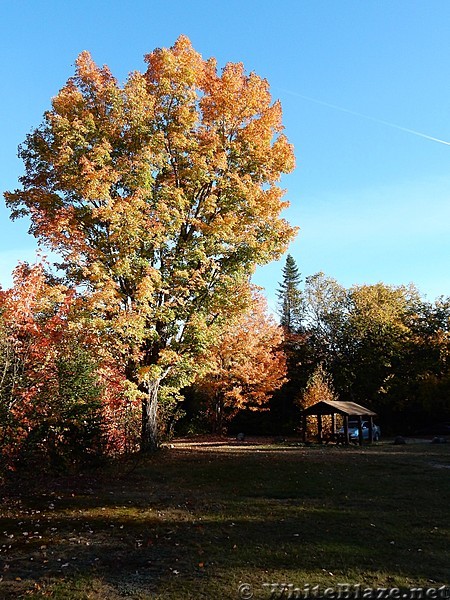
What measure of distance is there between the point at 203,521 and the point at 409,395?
34.1m

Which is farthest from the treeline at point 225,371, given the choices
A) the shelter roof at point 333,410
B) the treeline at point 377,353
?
the shelter roof at point 333,410

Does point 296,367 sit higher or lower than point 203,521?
higher

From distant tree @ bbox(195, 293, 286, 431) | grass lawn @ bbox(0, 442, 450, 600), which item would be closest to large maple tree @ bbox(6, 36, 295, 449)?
grass lawn @ bbox(0, 442, 450, 600)

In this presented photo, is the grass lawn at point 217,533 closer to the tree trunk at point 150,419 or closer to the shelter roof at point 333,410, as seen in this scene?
the tree trunk at point 150,419

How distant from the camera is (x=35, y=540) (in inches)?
275

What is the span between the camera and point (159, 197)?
15.0m

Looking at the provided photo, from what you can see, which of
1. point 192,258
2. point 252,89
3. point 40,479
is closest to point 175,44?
point 252,89

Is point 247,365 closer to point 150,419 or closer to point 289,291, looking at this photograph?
point 150,419

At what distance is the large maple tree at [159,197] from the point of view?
46.2ft

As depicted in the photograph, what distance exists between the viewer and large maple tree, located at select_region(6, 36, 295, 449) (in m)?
14.1

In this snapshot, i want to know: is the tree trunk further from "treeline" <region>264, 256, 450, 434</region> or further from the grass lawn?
"treeline" <region>264, 256, 450, 434</region>

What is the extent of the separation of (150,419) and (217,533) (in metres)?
9.07

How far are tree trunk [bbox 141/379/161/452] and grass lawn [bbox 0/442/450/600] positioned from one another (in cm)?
264

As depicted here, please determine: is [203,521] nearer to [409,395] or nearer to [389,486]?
[389,486]
